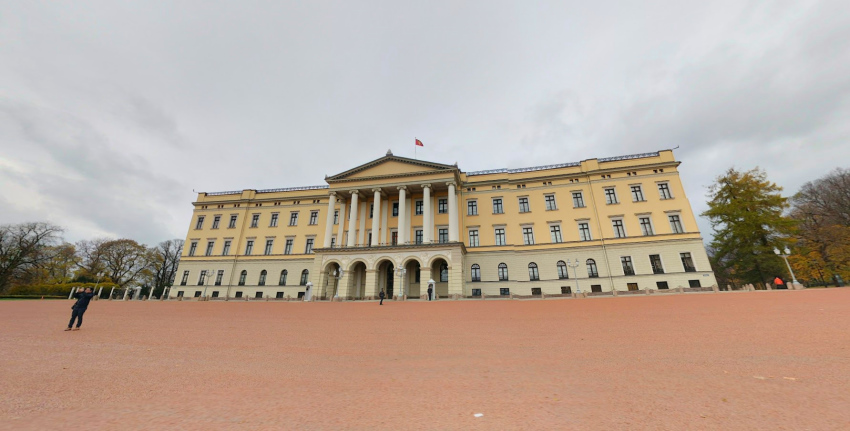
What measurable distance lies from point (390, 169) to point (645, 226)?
2523 cm

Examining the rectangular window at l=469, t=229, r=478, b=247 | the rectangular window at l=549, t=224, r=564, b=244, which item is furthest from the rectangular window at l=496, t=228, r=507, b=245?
the rectangular window at l=549, t=224, r=564, b=244

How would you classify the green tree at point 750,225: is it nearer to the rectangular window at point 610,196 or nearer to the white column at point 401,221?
the rectangular window at point 610,196

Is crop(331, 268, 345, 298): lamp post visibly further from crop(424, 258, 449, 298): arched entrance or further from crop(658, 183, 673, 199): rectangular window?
crop(658, 183, 673, 199): rectangular window

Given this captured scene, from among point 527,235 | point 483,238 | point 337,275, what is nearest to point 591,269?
point 527,235

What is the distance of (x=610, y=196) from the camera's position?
3123 centimetres

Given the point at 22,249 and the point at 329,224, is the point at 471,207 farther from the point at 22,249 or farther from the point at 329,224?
the point at 22,249

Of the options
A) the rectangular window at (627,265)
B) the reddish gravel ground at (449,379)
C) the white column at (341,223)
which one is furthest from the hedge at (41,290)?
the rectangular window at (627,265)

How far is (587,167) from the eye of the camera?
106 feet

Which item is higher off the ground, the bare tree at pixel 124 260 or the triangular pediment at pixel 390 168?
the triangular pediment at pixel 390 168

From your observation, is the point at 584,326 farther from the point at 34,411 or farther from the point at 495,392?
the point at 34,411

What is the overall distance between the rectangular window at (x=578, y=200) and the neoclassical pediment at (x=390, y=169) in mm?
12429

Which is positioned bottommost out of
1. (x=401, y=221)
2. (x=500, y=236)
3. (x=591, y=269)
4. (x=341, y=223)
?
(x=591, y=269)

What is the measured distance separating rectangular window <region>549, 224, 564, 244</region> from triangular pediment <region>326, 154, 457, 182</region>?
11.4 meters

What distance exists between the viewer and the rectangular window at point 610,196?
30969mm
